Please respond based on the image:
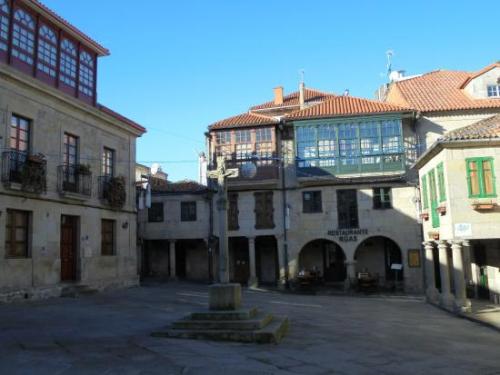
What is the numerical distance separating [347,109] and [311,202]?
218 inches

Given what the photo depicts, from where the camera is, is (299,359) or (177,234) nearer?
(299,359)

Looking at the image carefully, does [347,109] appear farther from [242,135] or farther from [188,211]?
[188,211]

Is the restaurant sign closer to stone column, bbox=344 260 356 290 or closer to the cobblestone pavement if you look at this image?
stone column, bbox=344 260 356 290

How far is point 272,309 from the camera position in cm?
1695

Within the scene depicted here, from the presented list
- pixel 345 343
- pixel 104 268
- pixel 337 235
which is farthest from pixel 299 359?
pixel 337 235

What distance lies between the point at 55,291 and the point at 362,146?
56.0ft

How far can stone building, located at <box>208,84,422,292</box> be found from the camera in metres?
27.0

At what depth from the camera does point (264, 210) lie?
93.7 feet

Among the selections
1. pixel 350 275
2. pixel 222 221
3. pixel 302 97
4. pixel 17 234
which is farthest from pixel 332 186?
pixel 222 221

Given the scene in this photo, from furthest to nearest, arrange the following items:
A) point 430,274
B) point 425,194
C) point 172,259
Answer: point 172,259
point 430,274
point 425,194

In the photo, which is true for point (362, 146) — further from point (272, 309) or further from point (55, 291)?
point (55, 291)

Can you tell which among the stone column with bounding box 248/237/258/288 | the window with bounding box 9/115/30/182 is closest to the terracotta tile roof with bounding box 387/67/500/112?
the stone column with bounding box 248/237/258/288

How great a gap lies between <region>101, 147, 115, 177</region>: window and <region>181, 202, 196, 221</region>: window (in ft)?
26.3

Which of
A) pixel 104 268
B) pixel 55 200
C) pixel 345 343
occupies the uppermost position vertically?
pixel 55 200
